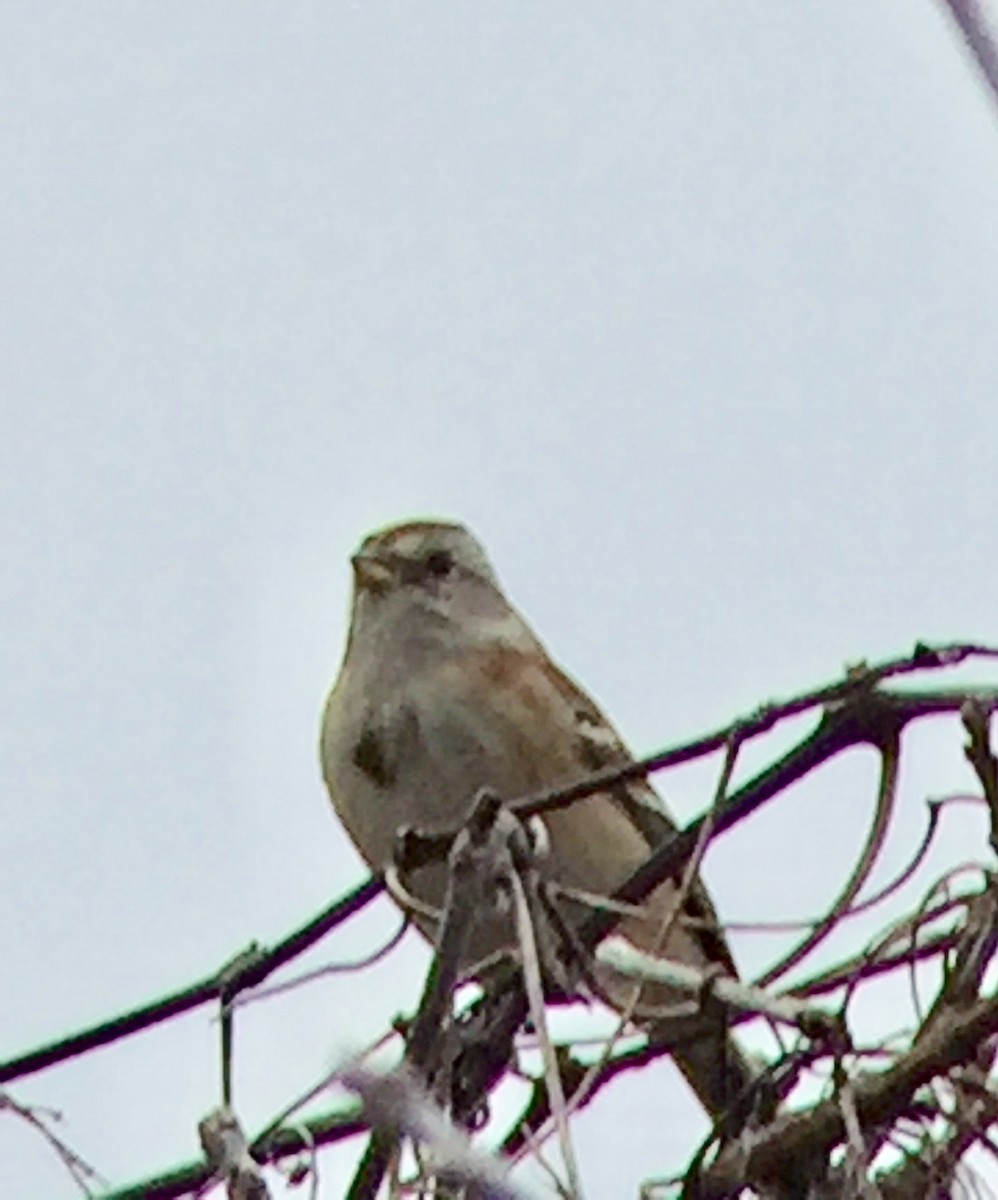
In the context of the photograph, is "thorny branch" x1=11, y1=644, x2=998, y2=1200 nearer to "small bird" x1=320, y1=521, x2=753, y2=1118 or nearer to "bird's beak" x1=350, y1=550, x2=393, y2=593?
"small bird" x1=320, y1=521, x2=753, y2=1118

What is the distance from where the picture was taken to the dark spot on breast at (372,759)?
4.17 meters

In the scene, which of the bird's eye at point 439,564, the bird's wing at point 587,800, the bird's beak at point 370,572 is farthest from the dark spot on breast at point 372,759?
the bird's eye at point 439,564

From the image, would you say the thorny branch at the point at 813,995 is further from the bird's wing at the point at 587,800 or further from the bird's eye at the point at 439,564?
the bird's eye at the point at 439,564

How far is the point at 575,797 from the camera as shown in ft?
8.05

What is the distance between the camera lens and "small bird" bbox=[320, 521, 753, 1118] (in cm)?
417

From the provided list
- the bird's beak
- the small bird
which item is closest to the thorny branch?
the small bird

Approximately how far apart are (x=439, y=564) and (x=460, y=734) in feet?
2.35

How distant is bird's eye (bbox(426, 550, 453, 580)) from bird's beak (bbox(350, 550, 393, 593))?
0.30 ft

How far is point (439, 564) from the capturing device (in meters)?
4.94

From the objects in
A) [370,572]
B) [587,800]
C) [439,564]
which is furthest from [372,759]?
[439,564]

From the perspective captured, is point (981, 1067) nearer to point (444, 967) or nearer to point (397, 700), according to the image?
point (444, 967)

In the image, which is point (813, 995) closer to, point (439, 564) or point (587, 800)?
point (587, 800)

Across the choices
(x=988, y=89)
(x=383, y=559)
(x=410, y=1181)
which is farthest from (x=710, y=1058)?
(x=383, y=559)

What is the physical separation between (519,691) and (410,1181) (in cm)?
252
